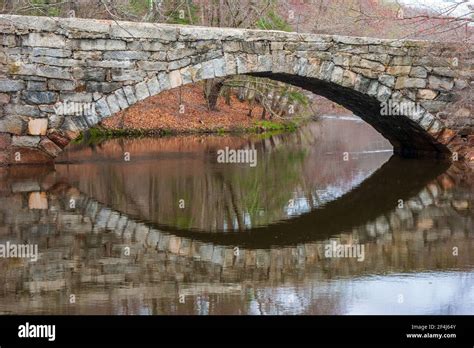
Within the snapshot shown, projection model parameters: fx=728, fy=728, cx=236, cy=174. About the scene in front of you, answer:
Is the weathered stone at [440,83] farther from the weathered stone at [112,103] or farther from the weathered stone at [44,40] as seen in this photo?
the weathered stone at [44,40]

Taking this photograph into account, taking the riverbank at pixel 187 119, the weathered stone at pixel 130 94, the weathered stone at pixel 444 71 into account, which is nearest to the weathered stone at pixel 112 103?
the weathered stone at pixel 130 94

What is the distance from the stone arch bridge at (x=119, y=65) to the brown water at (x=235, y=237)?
2.84 ft

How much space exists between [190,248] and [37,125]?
521 centimetres

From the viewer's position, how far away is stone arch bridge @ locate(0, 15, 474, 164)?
426 inches

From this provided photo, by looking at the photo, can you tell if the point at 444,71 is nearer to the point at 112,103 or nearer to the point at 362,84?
the point at 362,84

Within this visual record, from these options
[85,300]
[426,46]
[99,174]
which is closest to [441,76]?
[426,46]

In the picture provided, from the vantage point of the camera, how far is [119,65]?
11.1 m

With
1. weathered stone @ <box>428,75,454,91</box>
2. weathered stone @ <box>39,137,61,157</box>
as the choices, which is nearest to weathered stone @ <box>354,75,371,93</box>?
weathered stone @ <box>428,75,454,91</box>

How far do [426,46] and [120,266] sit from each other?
8.82 m

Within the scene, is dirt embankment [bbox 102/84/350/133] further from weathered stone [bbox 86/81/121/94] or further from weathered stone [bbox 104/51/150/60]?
weathered stone [bbox 104/51/150/60]

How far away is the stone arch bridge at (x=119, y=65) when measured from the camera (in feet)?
35.5

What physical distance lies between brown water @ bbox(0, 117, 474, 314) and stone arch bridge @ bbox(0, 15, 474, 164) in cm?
87
